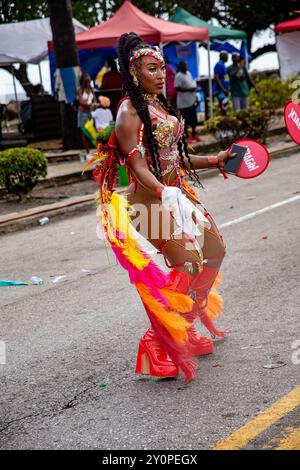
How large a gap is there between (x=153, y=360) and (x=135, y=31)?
15.8 metres

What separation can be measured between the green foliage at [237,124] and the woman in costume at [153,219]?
12501 millimetres

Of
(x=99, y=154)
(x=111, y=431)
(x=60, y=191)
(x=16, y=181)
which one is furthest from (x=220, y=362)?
(x=60, y=191)

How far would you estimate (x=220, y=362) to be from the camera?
5191mm

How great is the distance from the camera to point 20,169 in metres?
13.1

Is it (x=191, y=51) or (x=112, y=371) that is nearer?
(x=112, y=371)

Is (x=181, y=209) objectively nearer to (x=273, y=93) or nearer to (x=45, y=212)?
(x=45, y=212)

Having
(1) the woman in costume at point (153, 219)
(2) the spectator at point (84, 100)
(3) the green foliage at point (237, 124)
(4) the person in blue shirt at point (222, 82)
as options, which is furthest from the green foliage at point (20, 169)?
(4) the person in blue shirt at point (222, 82)

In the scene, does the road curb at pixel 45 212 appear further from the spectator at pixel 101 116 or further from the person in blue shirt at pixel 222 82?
the person in blue shirt at pixel 222 82

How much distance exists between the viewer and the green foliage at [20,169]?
13117 mm

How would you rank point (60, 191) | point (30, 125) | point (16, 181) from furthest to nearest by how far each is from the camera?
point (30, 125), point (60, 191), point (16, 181)

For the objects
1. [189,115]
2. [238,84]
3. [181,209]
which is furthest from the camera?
[238,84]

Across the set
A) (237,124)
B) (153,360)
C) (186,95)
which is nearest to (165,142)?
(153,360)
